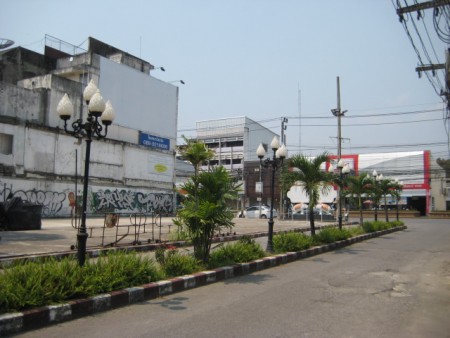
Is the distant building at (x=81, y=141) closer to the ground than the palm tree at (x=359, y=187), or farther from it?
farther from it

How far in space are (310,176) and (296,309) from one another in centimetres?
924

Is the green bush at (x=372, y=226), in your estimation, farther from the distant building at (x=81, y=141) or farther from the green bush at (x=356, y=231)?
the distant building at (x=81, y=141)

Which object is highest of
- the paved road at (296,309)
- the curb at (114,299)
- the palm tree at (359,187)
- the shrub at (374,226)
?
the palm tree at (359,187)

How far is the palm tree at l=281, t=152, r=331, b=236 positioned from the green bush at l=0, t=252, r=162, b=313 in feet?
28.3

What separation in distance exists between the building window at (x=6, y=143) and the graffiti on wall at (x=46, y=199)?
8.60 ft

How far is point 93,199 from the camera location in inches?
1398

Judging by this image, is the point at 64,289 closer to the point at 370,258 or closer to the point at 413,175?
the point at 370,258

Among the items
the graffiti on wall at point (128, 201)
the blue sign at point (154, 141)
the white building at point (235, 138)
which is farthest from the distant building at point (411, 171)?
the white building at point (235, 138)

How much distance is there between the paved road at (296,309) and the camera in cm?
573

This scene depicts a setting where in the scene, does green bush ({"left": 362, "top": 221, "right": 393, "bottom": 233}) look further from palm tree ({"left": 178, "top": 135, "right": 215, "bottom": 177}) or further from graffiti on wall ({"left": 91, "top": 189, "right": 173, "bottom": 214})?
graffiti on wall ({"left": 91, "top": 189, "right": 173, "bottom": 214})

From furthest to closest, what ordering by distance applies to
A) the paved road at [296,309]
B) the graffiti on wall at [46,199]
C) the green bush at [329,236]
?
the graffiti on wall at [46,199] < the green bush at [329,236] < the paved road at [296,309]

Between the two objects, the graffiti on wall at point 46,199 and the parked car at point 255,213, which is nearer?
the graffiti on wall at point 46,199

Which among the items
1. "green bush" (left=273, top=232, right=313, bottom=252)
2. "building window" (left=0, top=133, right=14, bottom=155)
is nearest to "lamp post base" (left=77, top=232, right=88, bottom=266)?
"green bush" (left=273, top=232, right=313, bottom=252)

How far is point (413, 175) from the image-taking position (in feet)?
183
